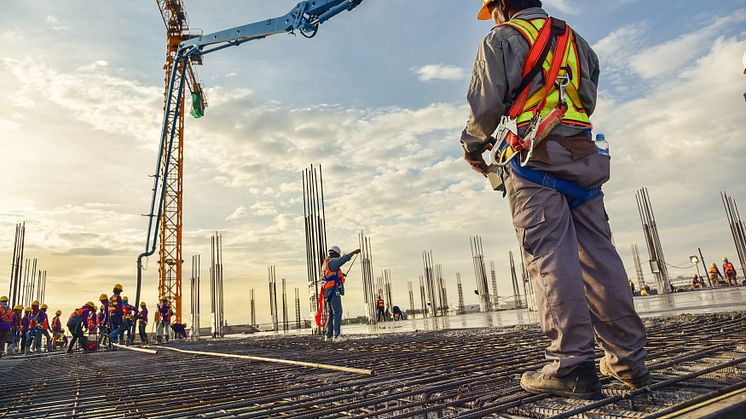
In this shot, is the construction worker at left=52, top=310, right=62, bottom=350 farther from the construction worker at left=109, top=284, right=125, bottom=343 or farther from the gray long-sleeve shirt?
the gray long-sleeve shirt

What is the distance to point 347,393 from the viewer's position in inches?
73.7

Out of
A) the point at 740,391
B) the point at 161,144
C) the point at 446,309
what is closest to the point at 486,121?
the point at 740,391

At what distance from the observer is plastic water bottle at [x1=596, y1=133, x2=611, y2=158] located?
6.15ft

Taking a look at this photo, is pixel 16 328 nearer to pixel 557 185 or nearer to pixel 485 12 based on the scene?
pixel 485 12

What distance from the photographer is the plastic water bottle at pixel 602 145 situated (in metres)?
1.87

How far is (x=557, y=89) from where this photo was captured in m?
1.82

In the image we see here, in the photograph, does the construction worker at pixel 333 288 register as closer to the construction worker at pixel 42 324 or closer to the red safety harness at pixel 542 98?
the red safety harness at pixel 542 98

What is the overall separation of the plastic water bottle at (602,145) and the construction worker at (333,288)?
16.3 ft

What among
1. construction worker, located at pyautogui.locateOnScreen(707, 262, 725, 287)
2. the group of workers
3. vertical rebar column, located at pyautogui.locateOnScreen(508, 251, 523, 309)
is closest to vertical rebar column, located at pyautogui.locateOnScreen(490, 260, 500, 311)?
vertical rebar column, located at pyautogui.locateOnScreen(508, 251, 523, 309)

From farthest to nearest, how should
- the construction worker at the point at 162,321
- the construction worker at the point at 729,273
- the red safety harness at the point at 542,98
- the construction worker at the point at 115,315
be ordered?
the construction worker at the point at 729,273
the construction worker at the point at 162,321
the construction worker at the point at 115,315
the red safety harness at the point at 542,98

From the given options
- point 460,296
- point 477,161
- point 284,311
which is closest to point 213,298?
point 284,311

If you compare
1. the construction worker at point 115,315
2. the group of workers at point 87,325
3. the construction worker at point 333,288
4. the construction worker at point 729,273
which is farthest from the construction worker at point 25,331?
the construction worker at point 729,273

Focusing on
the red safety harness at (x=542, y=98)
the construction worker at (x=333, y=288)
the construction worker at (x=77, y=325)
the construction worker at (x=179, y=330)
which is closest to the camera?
the red safety harness at (x=542, y=98)

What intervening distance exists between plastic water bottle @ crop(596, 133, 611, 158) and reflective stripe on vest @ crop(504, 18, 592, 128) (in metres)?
0.07
